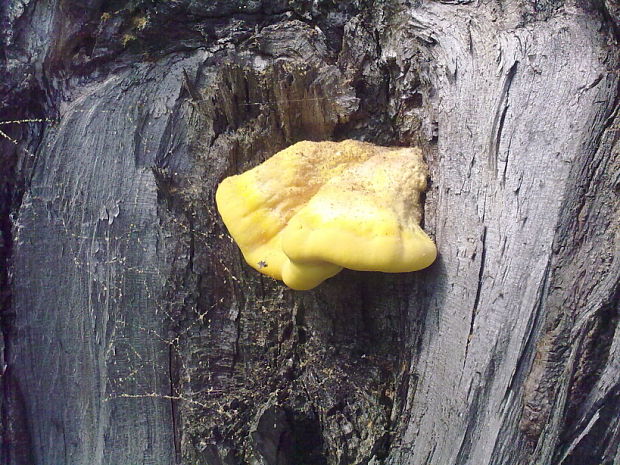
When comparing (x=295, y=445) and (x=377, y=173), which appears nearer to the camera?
(x=377, y=173)

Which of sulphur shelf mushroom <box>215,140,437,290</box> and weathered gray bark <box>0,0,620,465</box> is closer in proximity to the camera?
sulphur shelf mushroom <box>215,140,437,290</box>

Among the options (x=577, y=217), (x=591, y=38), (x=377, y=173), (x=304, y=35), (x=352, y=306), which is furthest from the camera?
(x=304, y=35)

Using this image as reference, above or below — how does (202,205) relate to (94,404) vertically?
above

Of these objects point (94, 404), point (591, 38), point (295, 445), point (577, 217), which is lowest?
point (295, 445)

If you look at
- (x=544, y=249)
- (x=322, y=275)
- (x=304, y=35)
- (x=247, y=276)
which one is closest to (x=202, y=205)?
(x=247, y=276)

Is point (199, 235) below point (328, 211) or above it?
below

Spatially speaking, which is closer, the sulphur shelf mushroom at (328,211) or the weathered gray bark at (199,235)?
the sulphur shelf mushroom at (328,211)

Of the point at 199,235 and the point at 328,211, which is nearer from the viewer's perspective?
the point at 328,211

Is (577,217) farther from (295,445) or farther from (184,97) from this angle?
(184,97)
